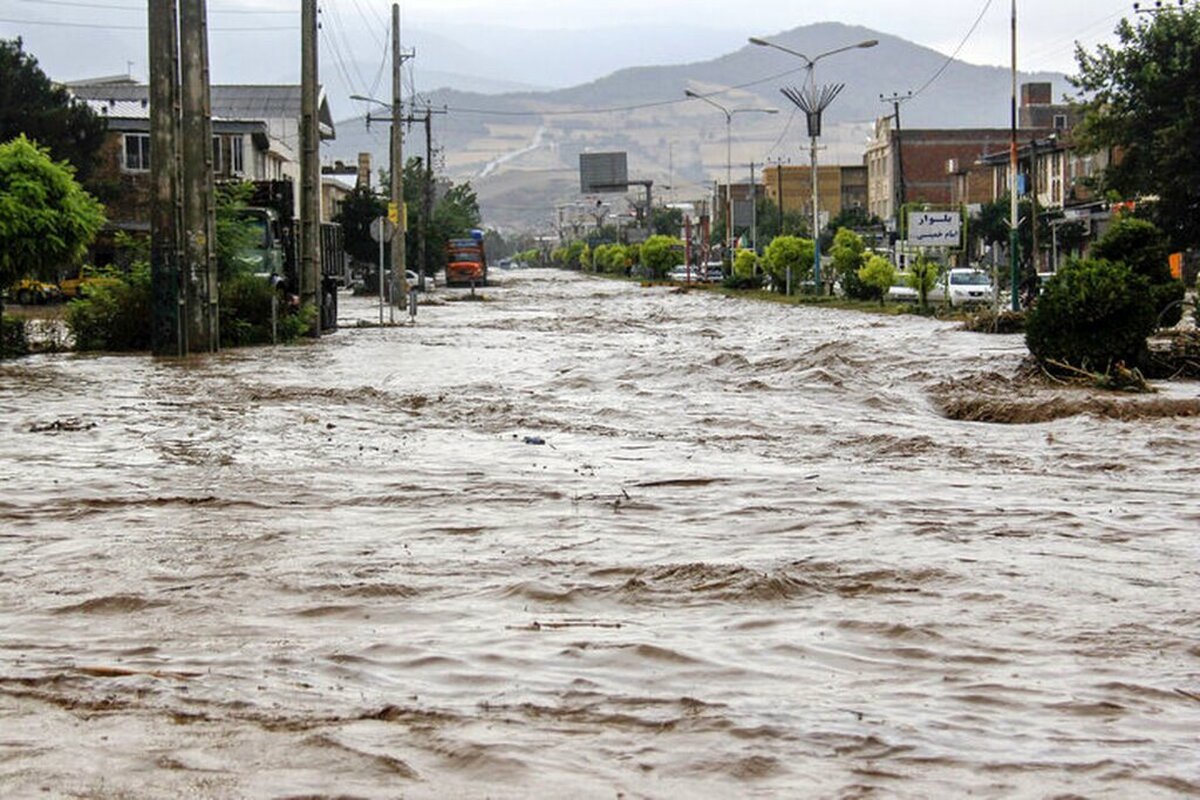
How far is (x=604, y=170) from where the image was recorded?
463 feet

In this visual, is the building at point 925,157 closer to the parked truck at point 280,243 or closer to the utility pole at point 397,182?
the utility pole at point 397,182

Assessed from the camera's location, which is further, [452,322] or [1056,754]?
[452,322]

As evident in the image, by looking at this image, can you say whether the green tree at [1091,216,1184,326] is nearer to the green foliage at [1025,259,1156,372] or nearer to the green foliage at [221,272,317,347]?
the green foliage at [1025,259,1156,372]

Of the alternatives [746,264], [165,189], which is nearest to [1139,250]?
[165,189]

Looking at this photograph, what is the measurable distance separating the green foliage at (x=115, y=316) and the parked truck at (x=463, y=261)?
65.7 metres

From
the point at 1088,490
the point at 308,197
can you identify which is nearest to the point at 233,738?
the point at 1088,490

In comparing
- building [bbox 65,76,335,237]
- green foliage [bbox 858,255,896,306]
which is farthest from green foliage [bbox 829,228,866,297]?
building [bbox 65,76,335,237]

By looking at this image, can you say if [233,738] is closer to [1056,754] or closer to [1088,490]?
[1056,754]

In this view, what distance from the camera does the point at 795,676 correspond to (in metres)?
6.57

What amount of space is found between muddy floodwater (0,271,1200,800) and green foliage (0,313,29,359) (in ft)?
37.9

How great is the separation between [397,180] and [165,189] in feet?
93.0

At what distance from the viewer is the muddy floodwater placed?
541 centimetres

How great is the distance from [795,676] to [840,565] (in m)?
2.49

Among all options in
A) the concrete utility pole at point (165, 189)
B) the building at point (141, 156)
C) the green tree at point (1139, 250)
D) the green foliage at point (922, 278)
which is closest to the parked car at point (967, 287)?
the green foliage at point (922, 278)
